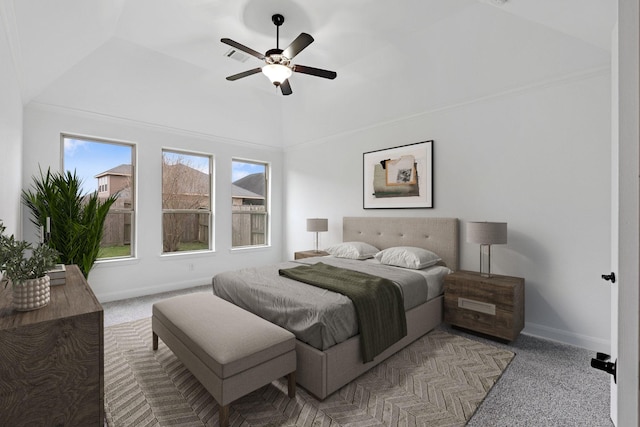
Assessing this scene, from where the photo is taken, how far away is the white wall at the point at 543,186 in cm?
274

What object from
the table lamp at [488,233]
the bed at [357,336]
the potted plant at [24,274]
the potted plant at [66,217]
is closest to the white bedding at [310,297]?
the bed at [357,336]

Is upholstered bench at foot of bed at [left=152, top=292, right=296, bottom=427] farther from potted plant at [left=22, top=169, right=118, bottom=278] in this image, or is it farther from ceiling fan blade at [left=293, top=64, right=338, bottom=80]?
ceiling fan blade at [left=293, top=64, right=338, bottom=80]

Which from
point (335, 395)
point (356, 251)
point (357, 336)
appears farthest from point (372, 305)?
point (356, 251)

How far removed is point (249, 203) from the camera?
579cm

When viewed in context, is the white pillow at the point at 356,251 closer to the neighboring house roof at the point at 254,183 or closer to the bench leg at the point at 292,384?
the bench leg at the point at 292,384

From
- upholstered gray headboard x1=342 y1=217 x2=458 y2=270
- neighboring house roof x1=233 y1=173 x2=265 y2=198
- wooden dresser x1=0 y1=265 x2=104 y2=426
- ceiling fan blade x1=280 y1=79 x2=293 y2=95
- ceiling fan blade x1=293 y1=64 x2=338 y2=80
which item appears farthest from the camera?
neighboring house roof x1=233 y1=173 x2=265 y2=198

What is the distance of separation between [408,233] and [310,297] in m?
2.12

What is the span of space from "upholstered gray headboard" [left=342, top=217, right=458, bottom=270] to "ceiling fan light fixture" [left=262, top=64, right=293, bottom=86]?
2.30 m

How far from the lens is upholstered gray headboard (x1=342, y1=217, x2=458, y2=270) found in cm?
360

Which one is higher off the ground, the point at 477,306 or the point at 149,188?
the point at 149,188

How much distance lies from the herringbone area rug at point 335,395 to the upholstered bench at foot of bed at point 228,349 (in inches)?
7.4

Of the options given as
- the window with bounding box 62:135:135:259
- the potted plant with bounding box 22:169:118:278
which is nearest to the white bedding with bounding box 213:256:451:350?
the potted plant with bounding box 22:169:118:278

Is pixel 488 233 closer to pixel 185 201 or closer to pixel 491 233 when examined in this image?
pixel 491 233

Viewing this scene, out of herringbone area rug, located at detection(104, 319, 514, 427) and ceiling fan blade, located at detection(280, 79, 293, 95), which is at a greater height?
ceiling fan blade, located at detection(280, 79, 293, 95)
